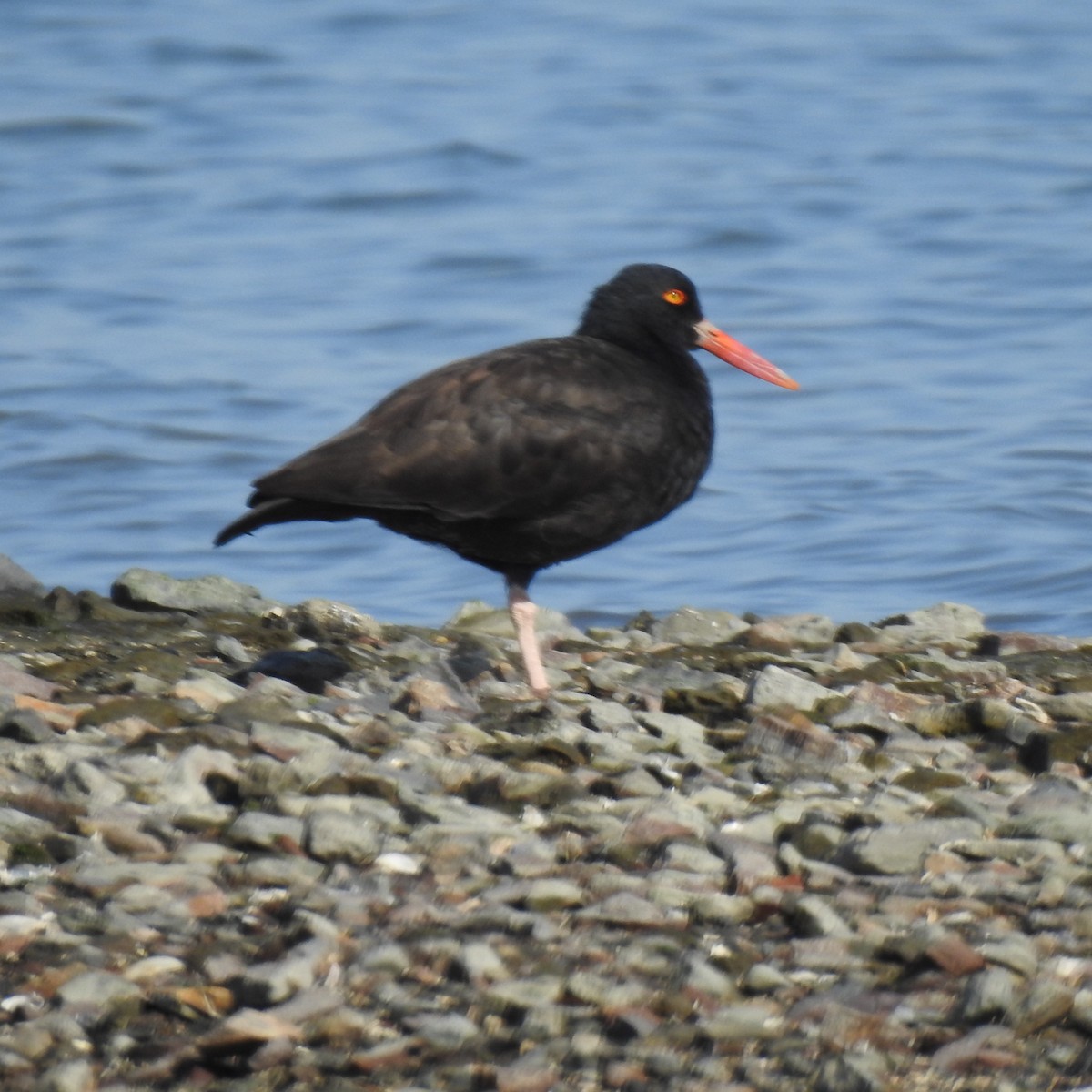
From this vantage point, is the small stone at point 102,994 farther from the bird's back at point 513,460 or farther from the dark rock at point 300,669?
the bird's back at point 513,460

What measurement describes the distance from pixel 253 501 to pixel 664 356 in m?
1.60

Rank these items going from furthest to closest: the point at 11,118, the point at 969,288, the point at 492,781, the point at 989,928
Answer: the point at 11,118 < the point at 969,288 < the point at 492,781 < the point at 989,928

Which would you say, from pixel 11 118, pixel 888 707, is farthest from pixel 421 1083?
pixel 11 118

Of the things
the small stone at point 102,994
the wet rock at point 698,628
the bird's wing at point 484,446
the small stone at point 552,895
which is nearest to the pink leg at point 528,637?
the bird's wing at point 484,446

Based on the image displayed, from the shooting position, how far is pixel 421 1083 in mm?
3633

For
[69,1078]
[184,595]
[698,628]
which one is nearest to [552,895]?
[69,1078]

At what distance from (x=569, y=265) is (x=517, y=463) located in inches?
390

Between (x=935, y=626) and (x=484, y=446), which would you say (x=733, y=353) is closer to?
(x=935, y=626)

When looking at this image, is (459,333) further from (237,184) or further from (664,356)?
(664,356)

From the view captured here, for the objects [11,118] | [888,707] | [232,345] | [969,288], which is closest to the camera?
[888,707]

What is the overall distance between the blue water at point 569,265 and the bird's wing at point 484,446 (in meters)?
3.27

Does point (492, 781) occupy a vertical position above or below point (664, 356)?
below

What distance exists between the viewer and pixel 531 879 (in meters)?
4.35

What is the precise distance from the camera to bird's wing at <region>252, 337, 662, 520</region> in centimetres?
617
